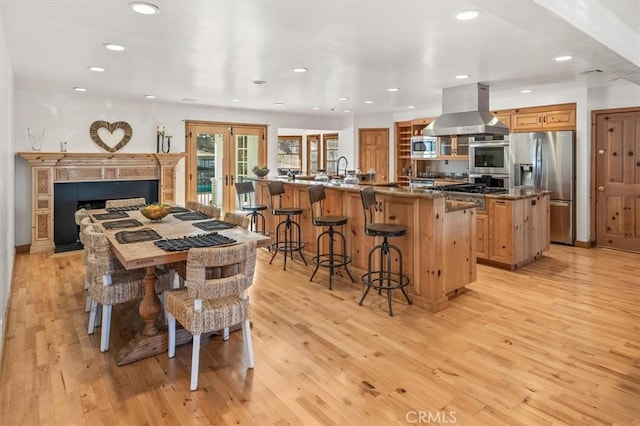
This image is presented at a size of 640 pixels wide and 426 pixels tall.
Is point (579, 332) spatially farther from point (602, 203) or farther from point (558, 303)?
point (602, 203)

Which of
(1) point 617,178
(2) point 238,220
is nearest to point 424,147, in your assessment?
(1) point 617,178

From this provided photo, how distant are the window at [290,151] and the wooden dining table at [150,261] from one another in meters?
8.54

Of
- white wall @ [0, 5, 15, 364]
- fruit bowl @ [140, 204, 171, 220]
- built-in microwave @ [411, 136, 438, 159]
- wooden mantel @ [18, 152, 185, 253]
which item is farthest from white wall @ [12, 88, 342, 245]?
fruit bowl @ [140, 204, 171, 220]

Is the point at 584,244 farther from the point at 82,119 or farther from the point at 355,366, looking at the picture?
the point at 82,119

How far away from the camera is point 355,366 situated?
2.75 m

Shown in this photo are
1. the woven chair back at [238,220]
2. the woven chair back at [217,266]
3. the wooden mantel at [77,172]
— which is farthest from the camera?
the wooden mantel at [77,172]

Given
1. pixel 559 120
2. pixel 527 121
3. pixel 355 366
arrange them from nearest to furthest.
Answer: pixel 355 366 → pixel 559 120 → pixel 527 121

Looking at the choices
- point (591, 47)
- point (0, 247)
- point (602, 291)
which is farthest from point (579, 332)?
A: point (0, 247)

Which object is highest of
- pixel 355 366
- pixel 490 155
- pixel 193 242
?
pixel 490 155

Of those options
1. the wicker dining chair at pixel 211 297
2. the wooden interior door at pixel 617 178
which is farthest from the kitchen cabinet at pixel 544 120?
the wicker dining chair at pixel 211 297

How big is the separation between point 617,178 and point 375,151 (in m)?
4.68

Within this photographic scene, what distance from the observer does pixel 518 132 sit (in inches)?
271

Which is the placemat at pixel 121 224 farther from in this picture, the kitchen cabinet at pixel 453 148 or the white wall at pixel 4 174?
the kitchen cabinet at pixel 453 148

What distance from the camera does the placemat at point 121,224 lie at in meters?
3.54
